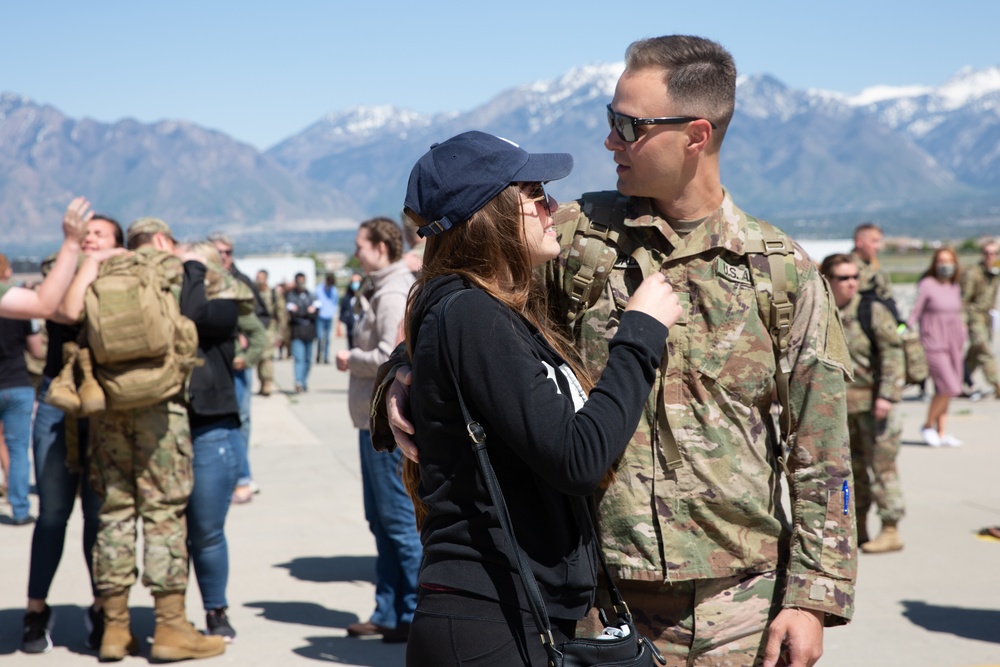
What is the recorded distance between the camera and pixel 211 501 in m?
4.95

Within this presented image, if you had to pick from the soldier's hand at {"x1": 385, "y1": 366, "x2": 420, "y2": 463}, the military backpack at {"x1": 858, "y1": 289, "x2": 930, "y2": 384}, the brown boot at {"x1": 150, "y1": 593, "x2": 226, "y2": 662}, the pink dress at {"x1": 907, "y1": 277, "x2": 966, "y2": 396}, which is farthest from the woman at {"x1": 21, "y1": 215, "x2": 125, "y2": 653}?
the pink dress at {"x1": 907, "y1": 277, "x2": 966, "y2": 396}

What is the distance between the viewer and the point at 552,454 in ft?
5.92

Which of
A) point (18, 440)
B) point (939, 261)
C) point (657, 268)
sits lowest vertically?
point (18, 440)

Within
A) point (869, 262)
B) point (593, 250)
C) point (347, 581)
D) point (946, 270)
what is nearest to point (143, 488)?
point (347, 581)

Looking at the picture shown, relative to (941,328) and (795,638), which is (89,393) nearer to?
(795,638)

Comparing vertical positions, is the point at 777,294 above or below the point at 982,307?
above

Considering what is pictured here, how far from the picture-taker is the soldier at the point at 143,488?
4672 mm

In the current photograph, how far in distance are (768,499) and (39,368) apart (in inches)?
308

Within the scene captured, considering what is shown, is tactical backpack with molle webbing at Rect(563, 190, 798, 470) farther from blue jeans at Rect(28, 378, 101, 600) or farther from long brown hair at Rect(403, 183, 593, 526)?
blue jeans at Rect(28, 378, 101, 600)

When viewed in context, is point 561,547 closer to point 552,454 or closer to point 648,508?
point 552,454

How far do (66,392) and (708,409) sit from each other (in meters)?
3.27

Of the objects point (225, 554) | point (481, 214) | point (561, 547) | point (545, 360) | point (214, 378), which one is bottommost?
point (225, 554)

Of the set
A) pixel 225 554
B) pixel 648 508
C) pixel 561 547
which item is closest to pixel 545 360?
pixel 561 547

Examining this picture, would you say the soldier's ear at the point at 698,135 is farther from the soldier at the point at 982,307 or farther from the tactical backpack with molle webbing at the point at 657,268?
the soldier at the point at 982,307
